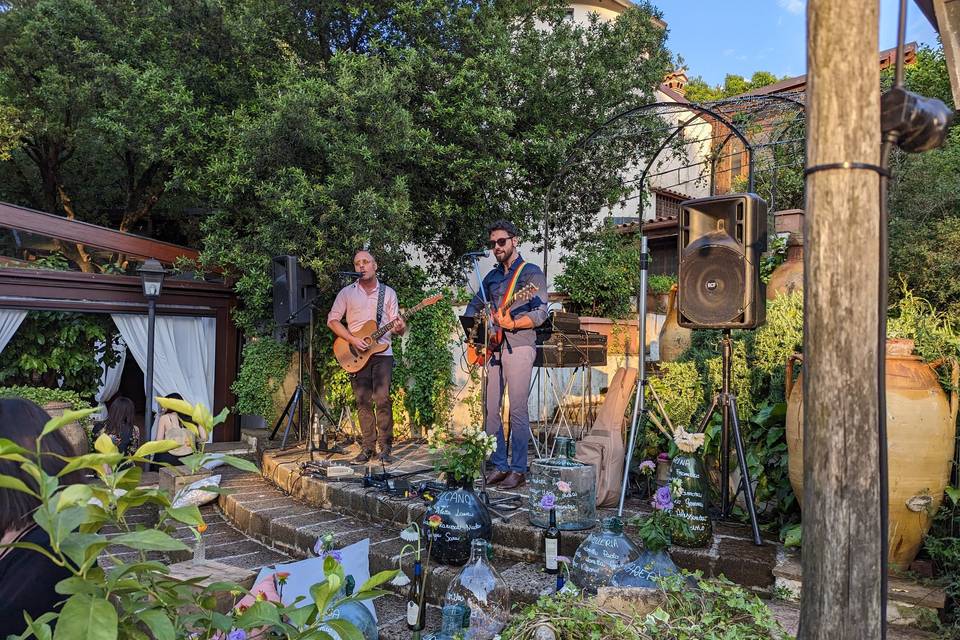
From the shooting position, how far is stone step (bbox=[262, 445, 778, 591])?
3330 mm

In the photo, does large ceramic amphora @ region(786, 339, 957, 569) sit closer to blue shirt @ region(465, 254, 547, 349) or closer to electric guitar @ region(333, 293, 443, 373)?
blue shirt @ region(465, 254, 547, 349)

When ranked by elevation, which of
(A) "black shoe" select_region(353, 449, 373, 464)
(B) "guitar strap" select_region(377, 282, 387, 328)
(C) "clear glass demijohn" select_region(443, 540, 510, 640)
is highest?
(B) "guitar strap" select_region(377, 282, 387, 328)

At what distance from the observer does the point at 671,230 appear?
1261cm

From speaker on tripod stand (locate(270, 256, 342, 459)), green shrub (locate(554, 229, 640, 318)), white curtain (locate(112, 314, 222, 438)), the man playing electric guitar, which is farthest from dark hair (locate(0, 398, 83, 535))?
white curtain (locate(112, 314, 222, 438))

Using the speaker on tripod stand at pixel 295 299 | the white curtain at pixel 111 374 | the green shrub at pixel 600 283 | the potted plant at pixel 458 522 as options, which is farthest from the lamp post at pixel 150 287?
the potted plant at pixel 458 522

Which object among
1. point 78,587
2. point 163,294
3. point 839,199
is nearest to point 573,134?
point 163,294

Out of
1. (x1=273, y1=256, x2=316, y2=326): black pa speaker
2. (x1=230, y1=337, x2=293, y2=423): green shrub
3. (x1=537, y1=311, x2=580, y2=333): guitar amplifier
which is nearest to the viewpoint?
(x1=537, y1=311, x2=580, y2=333): guitar amplifier

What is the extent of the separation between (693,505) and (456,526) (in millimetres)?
1315

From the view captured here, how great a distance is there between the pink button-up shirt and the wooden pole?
5.17 meters

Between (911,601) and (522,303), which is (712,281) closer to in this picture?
(522,303)

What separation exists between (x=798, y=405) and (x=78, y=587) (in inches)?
125

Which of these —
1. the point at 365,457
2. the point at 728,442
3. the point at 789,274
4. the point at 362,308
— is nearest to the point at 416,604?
the point at 728,442

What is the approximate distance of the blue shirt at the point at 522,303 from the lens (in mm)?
4953

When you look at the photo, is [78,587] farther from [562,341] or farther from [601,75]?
[601,75]
